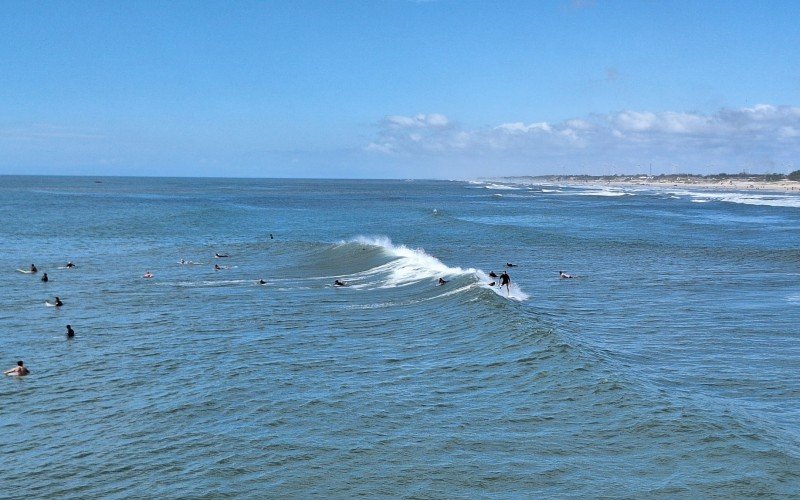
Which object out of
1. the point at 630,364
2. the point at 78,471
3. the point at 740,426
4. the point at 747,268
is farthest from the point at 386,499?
the point at 747,268

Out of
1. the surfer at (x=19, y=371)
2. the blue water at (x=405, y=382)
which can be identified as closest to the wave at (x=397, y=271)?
the blue water at (x=405, y=382)

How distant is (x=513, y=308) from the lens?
2962 cm

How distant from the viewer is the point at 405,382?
20438 mm

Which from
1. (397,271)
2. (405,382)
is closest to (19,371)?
(405,382)

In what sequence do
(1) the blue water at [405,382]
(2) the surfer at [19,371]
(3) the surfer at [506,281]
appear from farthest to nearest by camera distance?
(3) the surfer at [506,281]
(2) the surfer at [19,371]
(1) the blue water at [405,382]

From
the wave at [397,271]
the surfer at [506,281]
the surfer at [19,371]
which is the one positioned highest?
the surfer at [506,281]

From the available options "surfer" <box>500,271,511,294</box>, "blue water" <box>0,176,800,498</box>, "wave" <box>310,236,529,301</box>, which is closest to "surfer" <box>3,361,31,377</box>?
"blue water" <box>0,176,800,498</box>

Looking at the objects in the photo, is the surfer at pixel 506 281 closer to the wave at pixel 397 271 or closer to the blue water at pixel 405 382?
the wave at pixel 397 271

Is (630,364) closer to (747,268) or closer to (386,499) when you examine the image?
(386,499)

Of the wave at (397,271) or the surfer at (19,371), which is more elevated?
the wave at (397,271)

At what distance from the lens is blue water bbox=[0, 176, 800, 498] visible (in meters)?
14.6

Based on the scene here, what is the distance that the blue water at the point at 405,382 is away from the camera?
575 inches

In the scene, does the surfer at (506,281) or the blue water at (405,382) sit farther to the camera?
the surfer at (506,281)

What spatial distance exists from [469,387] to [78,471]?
9843 mm
